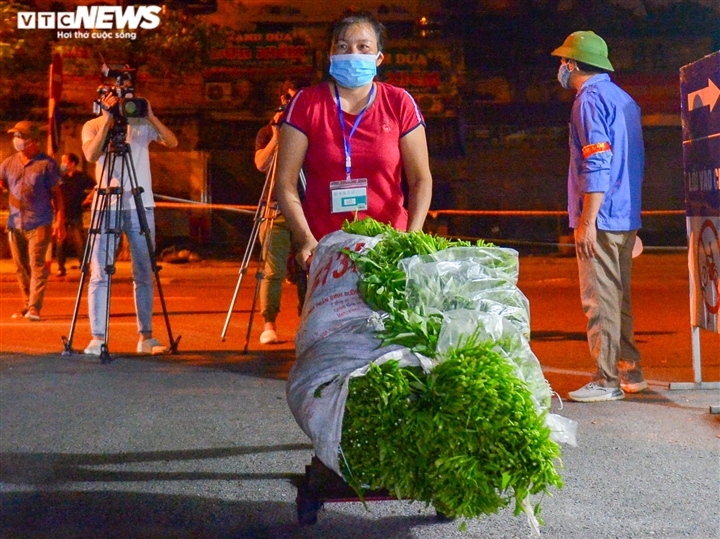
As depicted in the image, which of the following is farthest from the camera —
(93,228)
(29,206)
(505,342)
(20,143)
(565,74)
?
(20,143)

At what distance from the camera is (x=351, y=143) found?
13.7 feet

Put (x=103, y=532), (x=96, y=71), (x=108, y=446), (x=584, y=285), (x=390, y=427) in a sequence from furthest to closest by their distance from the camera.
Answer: (x=96, y=71) < (x=584, y=285) < (x=108, y=446) < (x=103, y=532) < (x=390, y=427)

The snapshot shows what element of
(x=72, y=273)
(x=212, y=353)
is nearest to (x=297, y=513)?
(x=212, y=353)

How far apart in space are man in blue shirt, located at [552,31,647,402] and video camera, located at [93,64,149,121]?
3399 millimetres

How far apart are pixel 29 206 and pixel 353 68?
25.9 feet

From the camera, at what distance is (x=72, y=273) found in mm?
16922

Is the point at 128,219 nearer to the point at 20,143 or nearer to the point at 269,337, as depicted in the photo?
the point at 269,337

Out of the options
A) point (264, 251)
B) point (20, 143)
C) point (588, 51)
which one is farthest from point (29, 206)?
point (588, 51)

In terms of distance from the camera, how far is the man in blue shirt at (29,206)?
36.0ft

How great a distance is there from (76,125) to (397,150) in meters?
20.8

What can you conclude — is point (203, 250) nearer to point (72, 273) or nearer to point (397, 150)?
point (72, 273)

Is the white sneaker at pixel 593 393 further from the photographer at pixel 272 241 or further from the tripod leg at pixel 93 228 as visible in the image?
the tripod leg at pixel 93 228

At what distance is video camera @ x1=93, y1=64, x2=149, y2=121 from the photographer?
769 centimetres

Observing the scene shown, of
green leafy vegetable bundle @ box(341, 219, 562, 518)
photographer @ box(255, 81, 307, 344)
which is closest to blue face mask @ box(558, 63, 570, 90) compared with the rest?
photographer @ box(255, 81, 307, 344)
